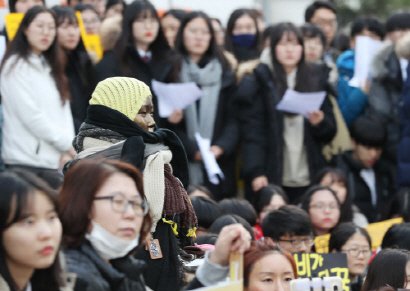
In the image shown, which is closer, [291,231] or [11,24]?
[291,231]

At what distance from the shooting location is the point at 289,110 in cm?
690

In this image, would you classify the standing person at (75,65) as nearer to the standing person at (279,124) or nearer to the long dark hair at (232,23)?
the standing person at (279,124)

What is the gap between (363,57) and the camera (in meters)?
7.80

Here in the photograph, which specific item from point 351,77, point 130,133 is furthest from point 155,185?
point 351,77

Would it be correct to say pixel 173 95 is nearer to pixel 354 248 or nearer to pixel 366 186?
pixel 354 248

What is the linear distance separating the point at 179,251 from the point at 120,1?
5481 mm

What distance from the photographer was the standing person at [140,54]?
6.58 m

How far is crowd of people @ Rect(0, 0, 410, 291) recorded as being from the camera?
2.78 metres

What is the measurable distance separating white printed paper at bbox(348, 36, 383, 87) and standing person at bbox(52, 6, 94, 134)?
2983mm

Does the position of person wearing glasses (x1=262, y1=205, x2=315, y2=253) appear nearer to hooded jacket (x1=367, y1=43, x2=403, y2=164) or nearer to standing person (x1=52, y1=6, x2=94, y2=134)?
standing person (x1=52, y1=6, x2=94, y2=134)

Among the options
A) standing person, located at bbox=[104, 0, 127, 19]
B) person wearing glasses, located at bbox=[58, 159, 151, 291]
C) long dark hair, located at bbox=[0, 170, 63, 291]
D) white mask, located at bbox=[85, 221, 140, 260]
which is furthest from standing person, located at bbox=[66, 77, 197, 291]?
standing person, located at bbox=[104, 0, 127, 19]

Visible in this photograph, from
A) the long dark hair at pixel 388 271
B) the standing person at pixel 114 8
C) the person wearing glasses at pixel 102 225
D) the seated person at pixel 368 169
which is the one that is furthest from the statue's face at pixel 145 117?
the standing person at pixel 114 8

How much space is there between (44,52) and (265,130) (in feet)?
7.58

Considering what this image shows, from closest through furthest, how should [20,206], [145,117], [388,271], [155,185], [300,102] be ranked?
1. [20,206]
2. [155,185]
3. [145,117]
4. [388,271]
5. [300,102]
